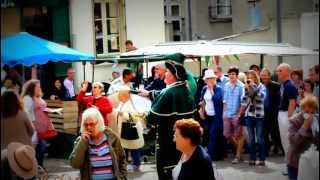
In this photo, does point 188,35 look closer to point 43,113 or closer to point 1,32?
point 43,113

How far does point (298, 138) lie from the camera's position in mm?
4805

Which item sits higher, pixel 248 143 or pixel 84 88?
pixel 84 88

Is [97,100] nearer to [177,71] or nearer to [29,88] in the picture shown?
[177,71]

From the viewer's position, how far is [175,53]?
347 inches

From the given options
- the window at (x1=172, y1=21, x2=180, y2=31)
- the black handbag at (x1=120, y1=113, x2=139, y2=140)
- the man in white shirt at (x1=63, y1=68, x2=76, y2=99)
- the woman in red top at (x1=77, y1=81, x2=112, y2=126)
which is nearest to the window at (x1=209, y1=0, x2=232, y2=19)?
the window at (x1=172, y1=21, x2=180, y2=31)

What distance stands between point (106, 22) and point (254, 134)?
12.0 feet

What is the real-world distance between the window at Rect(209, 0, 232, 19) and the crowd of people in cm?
58

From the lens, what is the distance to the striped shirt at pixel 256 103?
833cm

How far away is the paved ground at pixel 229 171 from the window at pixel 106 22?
2136 millimetres

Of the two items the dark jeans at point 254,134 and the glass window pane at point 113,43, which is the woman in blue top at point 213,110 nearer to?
the dark jeans at point 254,134

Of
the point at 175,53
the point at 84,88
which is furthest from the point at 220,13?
the point at 175,53

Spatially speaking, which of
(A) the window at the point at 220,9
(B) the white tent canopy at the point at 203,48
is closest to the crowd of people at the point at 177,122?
(B) the white tent canopy at the point at 203,48

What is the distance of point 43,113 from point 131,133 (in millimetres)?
2069

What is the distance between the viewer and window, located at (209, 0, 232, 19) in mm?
6105
